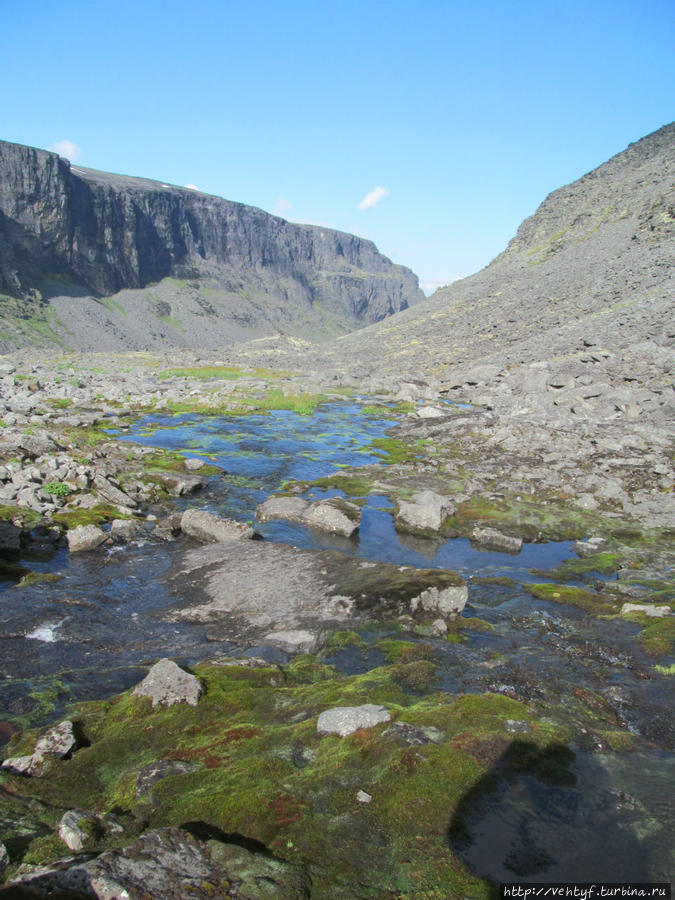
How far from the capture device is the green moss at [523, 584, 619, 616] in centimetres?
1384

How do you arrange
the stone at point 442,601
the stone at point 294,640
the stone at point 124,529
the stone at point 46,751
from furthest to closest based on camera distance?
the stone at point 124,529 → the stone at point 442,601 → the stone at point 294,640 → the stone at point 46,751

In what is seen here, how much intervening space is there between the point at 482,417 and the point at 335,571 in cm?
2845

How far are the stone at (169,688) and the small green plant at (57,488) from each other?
44.7 ft

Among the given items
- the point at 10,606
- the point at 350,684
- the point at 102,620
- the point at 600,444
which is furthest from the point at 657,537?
the point at 10,606

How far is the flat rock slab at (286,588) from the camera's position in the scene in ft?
42.9

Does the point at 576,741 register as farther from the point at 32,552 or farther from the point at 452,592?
the point at 32,552

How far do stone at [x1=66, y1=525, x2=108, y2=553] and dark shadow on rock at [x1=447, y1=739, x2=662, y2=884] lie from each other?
14.7m

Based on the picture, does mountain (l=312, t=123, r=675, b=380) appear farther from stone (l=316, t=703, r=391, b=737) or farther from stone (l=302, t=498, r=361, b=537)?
stone (l=316, t=703, r=391, b=737)

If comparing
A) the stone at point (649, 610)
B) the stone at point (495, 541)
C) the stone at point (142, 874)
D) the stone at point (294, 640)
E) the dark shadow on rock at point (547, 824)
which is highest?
the stone at point (142, 874)

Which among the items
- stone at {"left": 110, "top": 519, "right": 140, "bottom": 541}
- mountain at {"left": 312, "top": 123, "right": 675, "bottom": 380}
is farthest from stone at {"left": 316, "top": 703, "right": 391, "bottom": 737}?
mountain at {"left": 312, "top": 123, "right": 675, "bottom": 380}

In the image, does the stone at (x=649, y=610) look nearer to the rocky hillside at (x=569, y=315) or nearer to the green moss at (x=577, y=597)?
the green moss at (x=577, y=597)

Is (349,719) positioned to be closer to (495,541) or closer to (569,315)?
(495,541)

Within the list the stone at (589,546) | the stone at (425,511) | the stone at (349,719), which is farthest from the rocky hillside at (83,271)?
the stone at (349,719)

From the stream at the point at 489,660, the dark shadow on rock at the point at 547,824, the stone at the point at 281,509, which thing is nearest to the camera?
the dark shadow on rock at the point at 547,824
